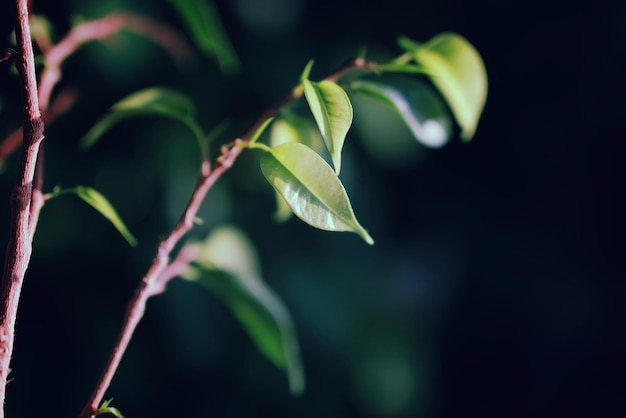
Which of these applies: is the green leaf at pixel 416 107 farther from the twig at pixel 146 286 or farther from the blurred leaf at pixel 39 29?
the blurred leaf at pixel 39 29

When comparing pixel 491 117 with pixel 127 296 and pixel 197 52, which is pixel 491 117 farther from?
pixel 127 296

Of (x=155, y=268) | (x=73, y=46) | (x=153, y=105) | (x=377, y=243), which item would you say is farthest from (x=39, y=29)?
(x=377, y=243)

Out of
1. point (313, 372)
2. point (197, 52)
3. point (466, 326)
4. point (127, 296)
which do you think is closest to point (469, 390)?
point (466, 326)

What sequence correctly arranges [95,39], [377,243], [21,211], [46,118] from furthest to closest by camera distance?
[377,243] → [95,39] → [46,118] → [21,211]

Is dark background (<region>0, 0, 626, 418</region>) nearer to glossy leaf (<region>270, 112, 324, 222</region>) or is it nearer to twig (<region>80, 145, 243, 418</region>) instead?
glossy leaf (<region>270, 112, 324, 222</region>)

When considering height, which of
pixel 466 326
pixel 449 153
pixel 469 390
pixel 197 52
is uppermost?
pixel 197 52

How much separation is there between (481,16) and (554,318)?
1.76 ft

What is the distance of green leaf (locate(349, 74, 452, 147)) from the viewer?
461 mm

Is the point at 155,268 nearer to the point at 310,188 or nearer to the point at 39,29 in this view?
the point at 310,188

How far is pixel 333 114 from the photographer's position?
0.34 meters

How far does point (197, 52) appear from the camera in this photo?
982mm

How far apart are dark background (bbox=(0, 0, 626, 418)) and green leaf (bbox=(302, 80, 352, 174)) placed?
0.54m

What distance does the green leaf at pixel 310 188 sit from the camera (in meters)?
0.33

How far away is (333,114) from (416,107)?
0.51 ft
